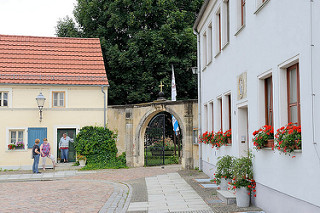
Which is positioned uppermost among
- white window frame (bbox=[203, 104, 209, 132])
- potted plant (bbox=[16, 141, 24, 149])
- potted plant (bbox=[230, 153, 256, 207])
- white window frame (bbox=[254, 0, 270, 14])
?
white window frame (bbox=[254, 0, 270, 14])

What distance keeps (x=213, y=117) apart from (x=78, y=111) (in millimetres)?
A: 9435

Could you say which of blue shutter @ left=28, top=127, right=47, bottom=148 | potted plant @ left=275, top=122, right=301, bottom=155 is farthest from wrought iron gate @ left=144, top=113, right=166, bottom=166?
potted plant @ left=275, top=122, right=301, bottom=155

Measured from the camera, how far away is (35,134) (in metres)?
22.1

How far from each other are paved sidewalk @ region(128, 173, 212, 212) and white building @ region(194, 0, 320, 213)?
161 centimetres

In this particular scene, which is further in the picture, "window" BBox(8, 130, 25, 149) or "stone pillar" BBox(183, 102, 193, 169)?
"window" BBox(8, 130, 25, 149)

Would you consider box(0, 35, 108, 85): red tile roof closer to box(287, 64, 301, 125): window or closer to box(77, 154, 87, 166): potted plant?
box(77, 154, 87, 166): potted plant

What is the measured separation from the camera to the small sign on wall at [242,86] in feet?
34.9

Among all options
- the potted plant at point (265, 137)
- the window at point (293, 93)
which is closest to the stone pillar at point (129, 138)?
the potted plant at point (265, 137)

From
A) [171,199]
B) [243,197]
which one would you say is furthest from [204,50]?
[243,197]

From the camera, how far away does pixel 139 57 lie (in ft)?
91.4

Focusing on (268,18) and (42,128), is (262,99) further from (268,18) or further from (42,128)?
(42,128)

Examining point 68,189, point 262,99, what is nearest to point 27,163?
point 68,189

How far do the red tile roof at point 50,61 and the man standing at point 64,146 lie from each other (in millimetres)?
3082

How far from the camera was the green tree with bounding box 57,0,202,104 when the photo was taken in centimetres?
2756
